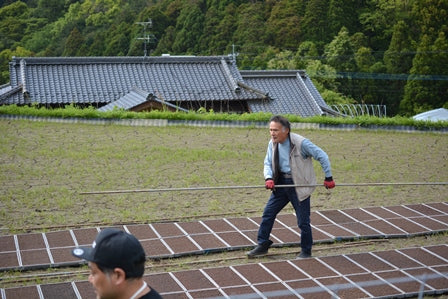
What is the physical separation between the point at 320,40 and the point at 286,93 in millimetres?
14419

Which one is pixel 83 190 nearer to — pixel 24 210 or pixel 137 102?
pixel 24 210

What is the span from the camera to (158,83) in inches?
890

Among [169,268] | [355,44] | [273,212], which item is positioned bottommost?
[169,268]

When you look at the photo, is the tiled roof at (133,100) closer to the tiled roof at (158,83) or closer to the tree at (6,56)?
the tiled roof at (158,83)

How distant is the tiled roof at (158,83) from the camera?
855 inches

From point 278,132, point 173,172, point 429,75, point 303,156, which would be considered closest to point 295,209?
point 303,156

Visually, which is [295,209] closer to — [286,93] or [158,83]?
[158,83]

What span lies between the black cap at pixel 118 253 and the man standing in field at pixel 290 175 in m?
3.86

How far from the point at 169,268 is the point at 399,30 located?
1125 inches

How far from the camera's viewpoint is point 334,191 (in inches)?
380

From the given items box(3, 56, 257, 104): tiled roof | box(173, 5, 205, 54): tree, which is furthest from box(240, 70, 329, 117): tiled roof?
box(173, 5, 205, 54): tree

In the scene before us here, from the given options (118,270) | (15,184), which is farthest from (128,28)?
(118,270)

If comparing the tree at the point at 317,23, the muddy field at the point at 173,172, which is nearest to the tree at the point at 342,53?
the tree at the point at 317,23

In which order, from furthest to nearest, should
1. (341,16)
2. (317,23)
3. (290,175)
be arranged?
(317,23) → (341,16) → (290,175)
